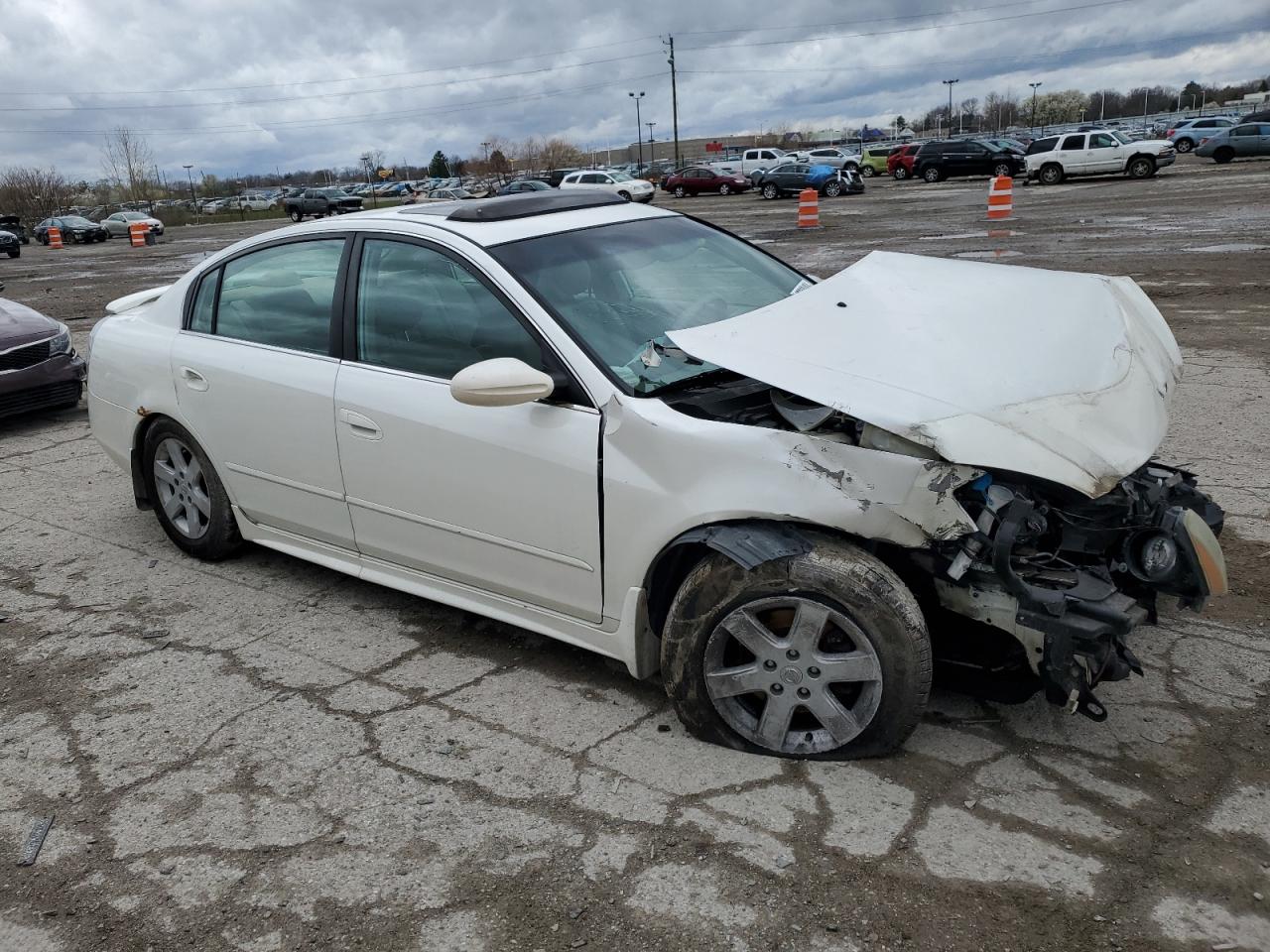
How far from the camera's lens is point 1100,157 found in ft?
103

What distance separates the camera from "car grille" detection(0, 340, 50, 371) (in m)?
7.60

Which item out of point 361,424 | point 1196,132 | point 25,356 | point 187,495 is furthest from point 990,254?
point 1196,132

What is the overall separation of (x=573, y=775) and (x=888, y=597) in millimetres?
1085

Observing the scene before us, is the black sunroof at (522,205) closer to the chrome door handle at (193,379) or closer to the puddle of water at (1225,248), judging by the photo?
the chrome door handle at (193,379)

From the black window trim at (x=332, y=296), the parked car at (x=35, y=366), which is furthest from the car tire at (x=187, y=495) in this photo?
the parked car at (x=35, y=366)

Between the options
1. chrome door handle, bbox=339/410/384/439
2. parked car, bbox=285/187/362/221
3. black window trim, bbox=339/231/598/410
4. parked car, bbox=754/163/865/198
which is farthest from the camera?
parked car, bbox=285/187/362/221

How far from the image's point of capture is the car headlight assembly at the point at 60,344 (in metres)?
7.97

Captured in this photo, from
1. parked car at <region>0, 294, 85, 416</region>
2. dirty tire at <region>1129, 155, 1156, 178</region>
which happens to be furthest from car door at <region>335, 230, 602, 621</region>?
dirty tire at <region>1129, 155, 1156, 178</region>

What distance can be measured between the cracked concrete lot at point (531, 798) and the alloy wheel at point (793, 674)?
115 millimetres

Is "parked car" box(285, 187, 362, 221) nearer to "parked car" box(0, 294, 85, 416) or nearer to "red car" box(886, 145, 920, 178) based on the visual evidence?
"red car" box(886, 145, 920, 178)

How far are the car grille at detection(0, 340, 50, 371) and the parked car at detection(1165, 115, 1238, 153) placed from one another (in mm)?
51707

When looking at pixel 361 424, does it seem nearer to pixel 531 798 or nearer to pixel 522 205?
pixel 522 205

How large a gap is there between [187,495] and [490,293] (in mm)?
2203

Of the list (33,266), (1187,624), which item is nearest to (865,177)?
(33,266)
